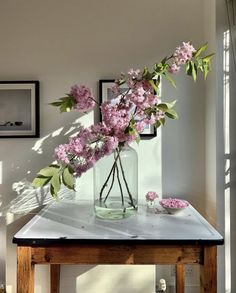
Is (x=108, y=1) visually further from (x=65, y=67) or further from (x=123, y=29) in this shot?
(x=65, y=67)

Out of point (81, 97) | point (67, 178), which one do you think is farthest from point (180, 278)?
point (81, 97)

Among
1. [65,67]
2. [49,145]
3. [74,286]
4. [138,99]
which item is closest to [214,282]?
[138,99]

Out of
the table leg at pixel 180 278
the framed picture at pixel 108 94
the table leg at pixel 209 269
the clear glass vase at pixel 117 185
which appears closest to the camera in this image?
the table leg at pixel 209 269

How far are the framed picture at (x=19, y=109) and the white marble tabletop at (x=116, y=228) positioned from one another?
1.86ft

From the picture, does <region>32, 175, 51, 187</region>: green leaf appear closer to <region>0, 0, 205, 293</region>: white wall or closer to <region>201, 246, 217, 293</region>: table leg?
<region>0, 0, 205, 293</region>: white wall

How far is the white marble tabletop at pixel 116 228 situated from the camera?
4.13ft

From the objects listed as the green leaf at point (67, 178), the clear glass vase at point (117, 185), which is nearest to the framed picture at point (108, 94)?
the clear glass vase at point (117, 185)

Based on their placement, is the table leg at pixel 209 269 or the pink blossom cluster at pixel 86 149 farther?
the pink blossom cluster at pixel 86 149

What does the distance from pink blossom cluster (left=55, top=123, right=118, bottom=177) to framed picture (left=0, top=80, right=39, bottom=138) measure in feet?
2.11

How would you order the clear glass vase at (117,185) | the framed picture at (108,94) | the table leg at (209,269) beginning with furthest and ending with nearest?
the framed picture at (108,94) → the clear glass vase at (117,185) → the table leg at (209,269)

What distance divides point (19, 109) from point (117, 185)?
85 centimetres

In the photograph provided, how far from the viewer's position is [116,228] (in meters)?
1.38

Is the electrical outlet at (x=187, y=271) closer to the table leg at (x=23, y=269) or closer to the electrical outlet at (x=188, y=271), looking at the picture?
the electrical outlet at (x=188, y=271)

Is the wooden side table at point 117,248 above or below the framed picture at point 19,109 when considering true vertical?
below
